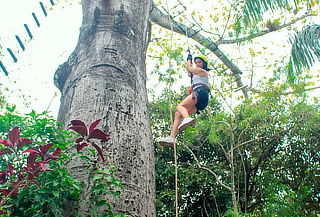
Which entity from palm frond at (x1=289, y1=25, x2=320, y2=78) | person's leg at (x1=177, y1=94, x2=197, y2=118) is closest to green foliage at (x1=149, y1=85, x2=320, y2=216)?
palm frond at (x1=289, y1=25, x2=320, y2=78)

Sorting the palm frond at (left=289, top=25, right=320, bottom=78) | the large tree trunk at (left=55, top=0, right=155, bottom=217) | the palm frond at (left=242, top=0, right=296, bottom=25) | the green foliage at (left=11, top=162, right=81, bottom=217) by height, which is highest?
the palm frond at (left=242, top=0, right=296, bottom=25)

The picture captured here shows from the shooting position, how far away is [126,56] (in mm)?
2574

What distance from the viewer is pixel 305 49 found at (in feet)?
14.1

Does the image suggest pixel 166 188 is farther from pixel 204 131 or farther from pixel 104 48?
pixel 104 48

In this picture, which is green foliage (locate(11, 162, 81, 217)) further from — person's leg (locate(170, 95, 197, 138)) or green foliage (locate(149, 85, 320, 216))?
green foliage (locate(149, 85, 320, 216))

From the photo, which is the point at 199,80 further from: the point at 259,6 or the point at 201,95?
the point at 259,6

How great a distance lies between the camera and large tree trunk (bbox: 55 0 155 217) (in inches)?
74.5

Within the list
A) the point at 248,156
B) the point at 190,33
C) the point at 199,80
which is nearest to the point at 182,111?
the point at 199,80

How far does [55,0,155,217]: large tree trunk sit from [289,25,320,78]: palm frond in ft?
7.62

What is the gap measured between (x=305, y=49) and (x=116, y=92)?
10.1 ft

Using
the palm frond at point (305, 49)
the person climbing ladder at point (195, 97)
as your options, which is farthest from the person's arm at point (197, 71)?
the palm frond at point (305, 49)

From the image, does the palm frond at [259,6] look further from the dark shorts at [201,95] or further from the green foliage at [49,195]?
the green foliage at [49,195]

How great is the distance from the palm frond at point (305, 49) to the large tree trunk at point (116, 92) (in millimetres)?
2321

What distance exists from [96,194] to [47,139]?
447mm
